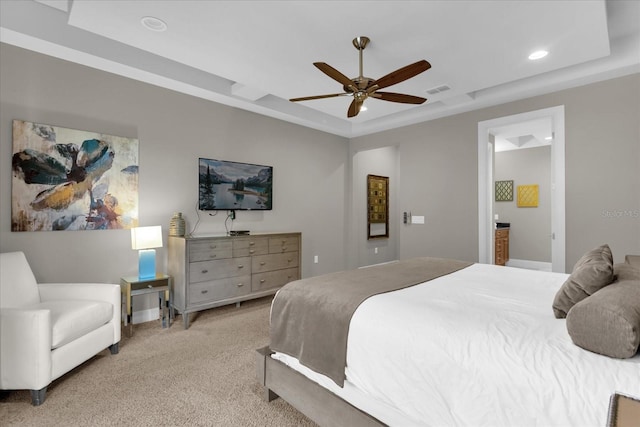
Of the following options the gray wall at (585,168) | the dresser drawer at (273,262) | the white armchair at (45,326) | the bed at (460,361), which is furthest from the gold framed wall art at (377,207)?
the white armchair at (45,326)

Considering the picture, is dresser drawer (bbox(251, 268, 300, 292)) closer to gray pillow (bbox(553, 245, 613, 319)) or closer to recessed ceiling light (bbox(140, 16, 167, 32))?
→ recessed ceiling light (bbox(140, 16, 167, 32))

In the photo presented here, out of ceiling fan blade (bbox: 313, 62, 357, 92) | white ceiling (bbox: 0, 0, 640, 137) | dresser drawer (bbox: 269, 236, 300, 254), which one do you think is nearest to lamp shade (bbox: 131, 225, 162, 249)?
dresser drawer (bbox: 269, 236, 300, 254)

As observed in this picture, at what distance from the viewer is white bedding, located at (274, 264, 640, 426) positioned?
1020 mm

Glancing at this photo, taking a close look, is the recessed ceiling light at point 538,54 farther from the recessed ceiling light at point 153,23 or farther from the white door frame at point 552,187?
the recessed ceiling light at point 153,23

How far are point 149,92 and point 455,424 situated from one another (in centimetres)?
408

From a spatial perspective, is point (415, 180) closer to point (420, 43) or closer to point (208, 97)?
point (420, 43)

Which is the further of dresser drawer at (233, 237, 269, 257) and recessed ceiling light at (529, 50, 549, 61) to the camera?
dresser drawer at (233, 237, 269, 257)

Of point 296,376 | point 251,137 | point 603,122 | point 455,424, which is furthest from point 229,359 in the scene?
point 603,122

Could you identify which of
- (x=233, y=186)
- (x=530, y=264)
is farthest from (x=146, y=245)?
(x=530, y=264)

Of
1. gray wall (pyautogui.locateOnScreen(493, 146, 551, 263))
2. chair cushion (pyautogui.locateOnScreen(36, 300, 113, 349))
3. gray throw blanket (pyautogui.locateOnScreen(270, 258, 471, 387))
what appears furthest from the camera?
gray wall (pyautogui.locateOnScreen(493, 146, 551, 263))

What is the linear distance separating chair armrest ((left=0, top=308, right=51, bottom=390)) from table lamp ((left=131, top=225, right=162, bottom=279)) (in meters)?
1.23

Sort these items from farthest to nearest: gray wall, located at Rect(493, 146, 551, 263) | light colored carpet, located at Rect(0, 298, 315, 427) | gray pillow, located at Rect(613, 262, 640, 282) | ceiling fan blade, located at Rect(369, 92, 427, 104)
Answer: gray wall, located at Rect(493, 146, 551, 263) → ceiling fan blade, located at Rect(369, 92, 427, 104) → light colored carpet, located at Rect(0, 298, 315, 427) → gray pillow, located at Rect(613, 262, 640, 282)

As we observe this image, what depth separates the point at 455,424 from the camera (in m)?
1.19

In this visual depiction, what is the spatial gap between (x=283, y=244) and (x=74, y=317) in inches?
94.2
